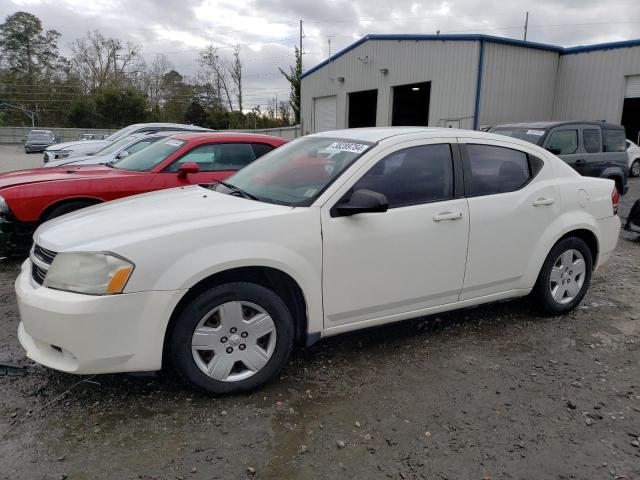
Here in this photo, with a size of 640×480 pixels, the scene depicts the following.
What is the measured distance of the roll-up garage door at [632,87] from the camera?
58.3ft

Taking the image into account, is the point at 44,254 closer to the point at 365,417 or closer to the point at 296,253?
the point at 296,253

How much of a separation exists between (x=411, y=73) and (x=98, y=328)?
20.2m

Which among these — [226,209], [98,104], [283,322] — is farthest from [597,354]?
[98,104]

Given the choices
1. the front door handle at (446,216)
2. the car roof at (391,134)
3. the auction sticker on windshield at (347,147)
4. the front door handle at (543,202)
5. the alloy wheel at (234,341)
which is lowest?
the alloy wheel at (234,341)

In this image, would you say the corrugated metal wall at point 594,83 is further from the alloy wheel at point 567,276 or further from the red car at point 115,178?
the alloy wheel at point 567,276

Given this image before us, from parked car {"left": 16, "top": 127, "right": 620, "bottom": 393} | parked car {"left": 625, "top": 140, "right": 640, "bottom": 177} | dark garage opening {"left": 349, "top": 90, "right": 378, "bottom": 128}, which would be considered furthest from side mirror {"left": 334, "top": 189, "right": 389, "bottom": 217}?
dark garage opening {"left": 349, "top": 90, "right": 378, "bottom": 128}

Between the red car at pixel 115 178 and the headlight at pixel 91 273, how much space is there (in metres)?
2.56

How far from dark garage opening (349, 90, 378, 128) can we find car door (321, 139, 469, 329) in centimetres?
2245

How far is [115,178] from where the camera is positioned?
6047mm

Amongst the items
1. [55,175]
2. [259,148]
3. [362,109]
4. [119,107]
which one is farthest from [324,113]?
[119,107]

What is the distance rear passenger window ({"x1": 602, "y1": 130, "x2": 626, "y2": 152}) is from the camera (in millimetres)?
10414

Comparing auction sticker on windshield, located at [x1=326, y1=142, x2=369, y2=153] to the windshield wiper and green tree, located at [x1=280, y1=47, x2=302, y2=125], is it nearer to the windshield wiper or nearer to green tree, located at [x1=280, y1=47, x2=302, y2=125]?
the windshield wiper

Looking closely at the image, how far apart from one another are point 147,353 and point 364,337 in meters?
1.83

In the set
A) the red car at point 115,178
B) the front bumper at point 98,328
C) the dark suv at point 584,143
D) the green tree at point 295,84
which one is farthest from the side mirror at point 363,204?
the green tree at point 295,84
